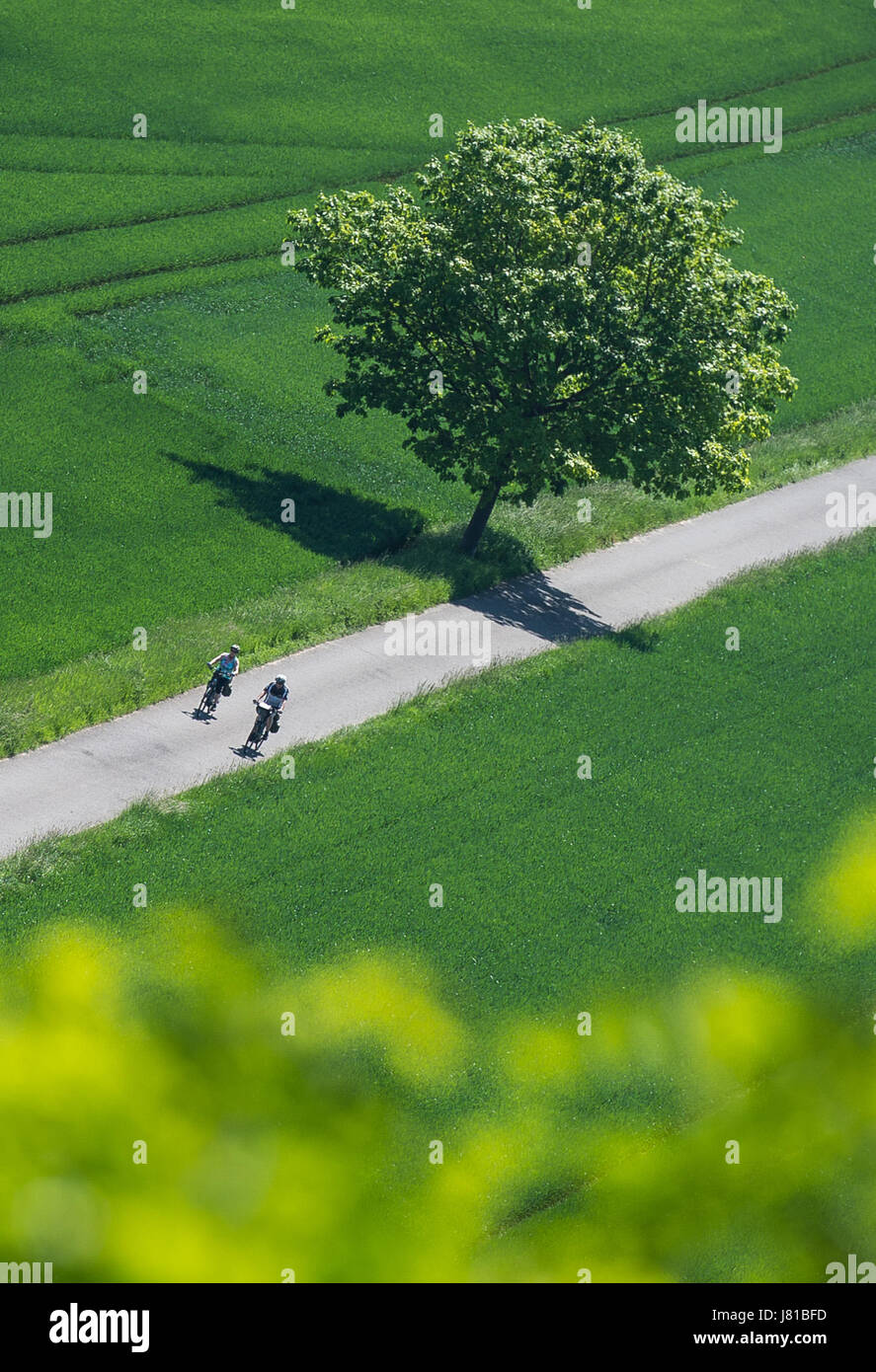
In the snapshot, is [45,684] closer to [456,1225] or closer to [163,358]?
[456,1225]

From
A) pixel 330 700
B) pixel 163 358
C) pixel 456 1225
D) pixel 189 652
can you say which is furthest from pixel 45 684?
pixel 163 358

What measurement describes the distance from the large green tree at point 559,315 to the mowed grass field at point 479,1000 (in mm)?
8144

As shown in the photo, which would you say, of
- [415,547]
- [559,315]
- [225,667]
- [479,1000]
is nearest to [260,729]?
[225,667]

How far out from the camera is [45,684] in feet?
104

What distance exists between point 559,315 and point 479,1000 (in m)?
19.5

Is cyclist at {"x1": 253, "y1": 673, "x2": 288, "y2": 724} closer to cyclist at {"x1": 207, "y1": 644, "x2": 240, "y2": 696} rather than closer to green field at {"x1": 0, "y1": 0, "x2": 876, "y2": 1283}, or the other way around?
green field at {"x1": 0, "y1": 0, "x2": 876, "y2": 1283}

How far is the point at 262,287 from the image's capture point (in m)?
53.2

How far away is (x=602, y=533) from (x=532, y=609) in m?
5.70

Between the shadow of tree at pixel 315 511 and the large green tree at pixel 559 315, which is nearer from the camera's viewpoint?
the large green tree at pixel 559 315

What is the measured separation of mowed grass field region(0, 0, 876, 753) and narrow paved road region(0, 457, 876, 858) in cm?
67

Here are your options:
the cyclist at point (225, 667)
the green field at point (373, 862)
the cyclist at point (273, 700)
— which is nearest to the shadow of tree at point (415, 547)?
the green field at point (373, 862)

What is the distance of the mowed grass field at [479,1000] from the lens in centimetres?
2122

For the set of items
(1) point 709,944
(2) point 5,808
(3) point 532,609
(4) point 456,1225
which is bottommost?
(4) point 456,1225

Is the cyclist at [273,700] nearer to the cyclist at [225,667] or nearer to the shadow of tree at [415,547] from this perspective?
the cyclist at [225,667]
